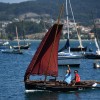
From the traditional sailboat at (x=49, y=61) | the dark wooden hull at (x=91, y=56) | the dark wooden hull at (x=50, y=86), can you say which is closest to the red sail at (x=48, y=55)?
the traditional sailboat at (x=49, y=61)

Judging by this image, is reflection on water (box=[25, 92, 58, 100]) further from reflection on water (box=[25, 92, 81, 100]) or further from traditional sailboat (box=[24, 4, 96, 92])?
traditional sailboat (box=[24, 4, 96, 92])

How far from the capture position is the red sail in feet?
170

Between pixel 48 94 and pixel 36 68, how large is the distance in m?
2.96

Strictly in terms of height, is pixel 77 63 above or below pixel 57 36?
below

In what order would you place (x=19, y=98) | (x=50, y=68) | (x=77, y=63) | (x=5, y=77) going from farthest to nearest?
1. (x=77, y=63)
2. (x=5, y=77)
3. (x=50, y=68)
4. (x=19, y=98)

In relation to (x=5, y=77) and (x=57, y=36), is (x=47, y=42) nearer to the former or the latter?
(x=57, y=36)

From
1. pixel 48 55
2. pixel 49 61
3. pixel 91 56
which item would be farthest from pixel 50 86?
pixel 91 56

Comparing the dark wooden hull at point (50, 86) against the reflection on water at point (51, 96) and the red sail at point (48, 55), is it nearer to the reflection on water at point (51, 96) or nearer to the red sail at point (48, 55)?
the reflection on water at point (51, 96)

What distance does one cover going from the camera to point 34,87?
49625 mm

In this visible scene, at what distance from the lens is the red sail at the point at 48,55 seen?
51688mm

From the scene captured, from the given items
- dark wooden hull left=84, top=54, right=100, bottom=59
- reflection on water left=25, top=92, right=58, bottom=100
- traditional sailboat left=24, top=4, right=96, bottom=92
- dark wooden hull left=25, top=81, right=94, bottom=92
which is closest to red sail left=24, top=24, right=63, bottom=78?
traditional sailboat left=24, top=4, right=96, bottom=92

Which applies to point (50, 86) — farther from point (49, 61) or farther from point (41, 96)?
point (49, 61)

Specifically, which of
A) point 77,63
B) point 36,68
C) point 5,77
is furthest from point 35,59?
point 77,63

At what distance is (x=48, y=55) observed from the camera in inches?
2060
